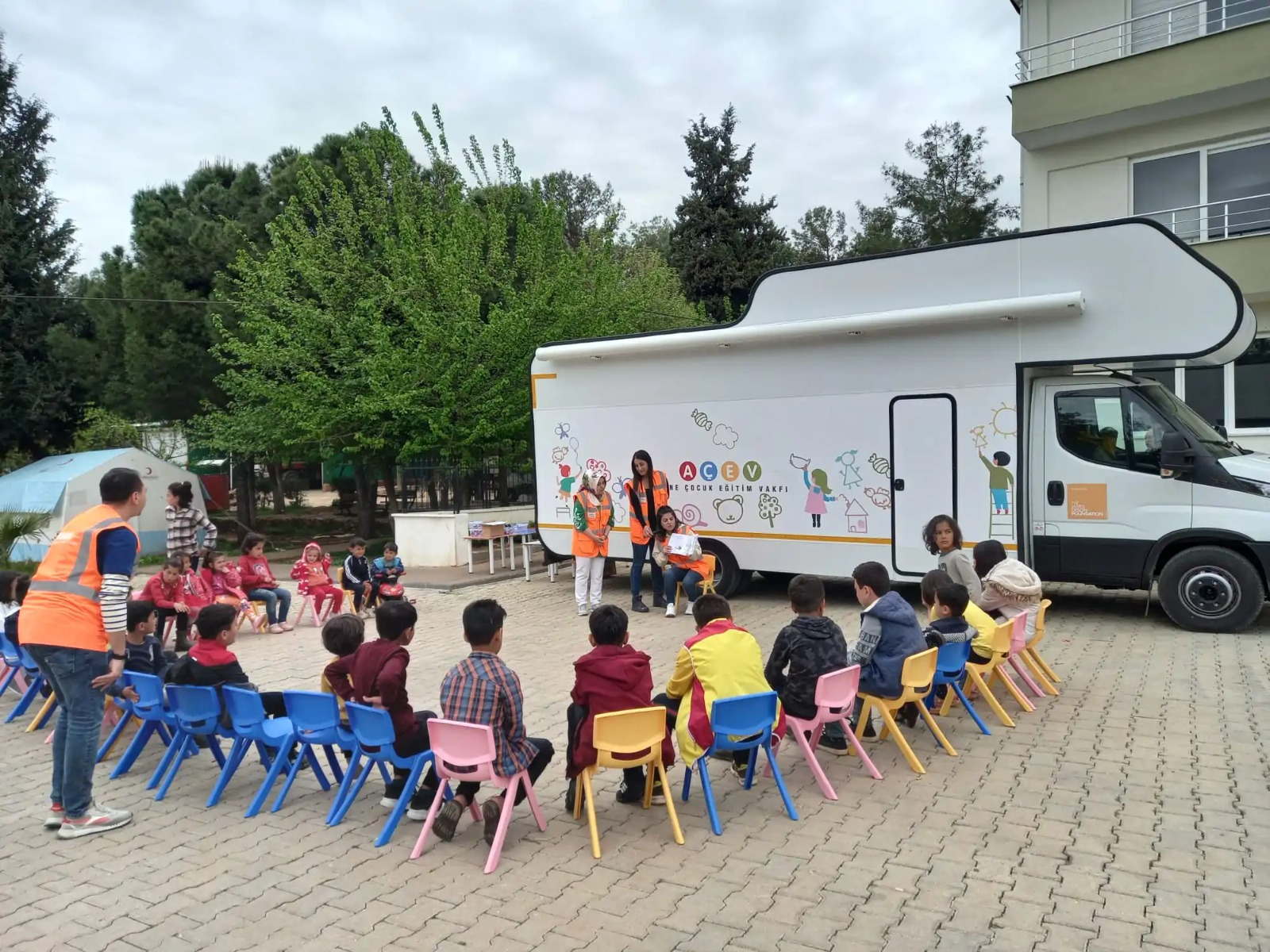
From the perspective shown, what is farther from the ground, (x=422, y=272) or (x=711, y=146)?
(x=711, y=146)

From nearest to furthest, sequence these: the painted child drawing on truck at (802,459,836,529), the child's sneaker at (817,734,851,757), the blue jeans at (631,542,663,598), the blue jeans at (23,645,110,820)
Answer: the blue jeans at (23,645,110,820)
the child's sneaker at (817,734,851,757)
the painted child drawing on truck at (802,459,836,529)
the blue jeans at (631,542,663,598)

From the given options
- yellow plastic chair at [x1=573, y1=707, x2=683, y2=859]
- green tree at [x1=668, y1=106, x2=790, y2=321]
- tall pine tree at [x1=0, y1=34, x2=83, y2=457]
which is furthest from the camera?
green tree at [x1=668, y1=106, x2=790, y2=321]

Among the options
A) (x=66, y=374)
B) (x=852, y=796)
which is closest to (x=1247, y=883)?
(x=852, y=796)

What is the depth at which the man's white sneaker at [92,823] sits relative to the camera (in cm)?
454

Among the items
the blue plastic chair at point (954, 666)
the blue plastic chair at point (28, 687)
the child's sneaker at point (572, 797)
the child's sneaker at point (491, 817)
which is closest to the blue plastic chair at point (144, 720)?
the blue plastic chair at point (28, 687)

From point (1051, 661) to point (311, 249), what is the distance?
557 inches

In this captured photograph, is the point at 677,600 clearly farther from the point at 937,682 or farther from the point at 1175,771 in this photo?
the point at 1175,771

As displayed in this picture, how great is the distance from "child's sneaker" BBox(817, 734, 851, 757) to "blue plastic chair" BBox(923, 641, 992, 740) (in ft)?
1.89

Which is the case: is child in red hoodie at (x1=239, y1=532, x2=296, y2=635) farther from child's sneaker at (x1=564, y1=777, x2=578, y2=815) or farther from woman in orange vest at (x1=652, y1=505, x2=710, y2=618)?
child's sneaker at (x1=564, y1=777, x2=578, y2=815)

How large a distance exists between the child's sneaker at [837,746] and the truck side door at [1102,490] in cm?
403

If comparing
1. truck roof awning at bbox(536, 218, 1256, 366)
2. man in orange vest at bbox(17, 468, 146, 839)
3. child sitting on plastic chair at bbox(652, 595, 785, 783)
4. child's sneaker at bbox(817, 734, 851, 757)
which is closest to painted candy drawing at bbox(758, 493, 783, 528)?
truck roof awning at bbox(536, 218, 1256, 366)

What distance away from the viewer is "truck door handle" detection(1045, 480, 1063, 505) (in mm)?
8484

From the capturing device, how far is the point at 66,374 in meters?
23.1

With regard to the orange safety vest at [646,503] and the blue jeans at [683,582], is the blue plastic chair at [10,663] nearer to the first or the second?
the orange safety vest at [646,503]
